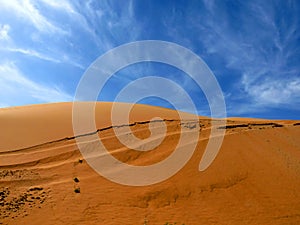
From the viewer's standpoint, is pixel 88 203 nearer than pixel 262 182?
Yes

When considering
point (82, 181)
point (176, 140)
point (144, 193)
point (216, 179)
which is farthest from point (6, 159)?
point (216, 179)

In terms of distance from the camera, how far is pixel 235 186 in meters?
11.7

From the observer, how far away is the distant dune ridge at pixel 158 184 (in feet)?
31.8

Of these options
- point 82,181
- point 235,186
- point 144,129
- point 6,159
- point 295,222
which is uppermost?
point 144,129

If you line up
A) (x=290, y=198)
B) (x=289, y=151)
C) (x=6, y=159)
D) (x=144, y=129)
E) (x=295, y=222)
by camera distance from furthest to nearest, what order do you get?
(x=144, y=129) → (x=289, y=151) → (x=6, y=159) → (x=290, y=198) → (x=295, y=222)

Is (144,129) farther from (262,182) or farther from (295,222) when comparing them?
(295,222)

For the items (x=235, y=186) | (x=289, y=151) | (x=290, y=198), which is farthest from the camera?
(x=289, y=151)

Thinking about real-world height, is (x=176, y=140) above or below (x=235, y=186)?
above

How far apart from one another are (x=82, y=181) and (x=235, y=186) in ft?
19.6

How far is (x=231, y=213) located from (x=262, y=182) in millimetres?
2811

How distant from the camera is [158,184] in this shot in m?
11.8

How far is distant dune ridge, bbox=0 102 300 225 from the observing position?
970 centimetres

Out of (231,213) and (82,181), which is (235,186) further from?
(82,181)

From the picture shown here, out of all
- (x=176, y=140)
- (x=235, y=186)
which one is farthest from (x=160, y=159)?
(x=235, y=186)
